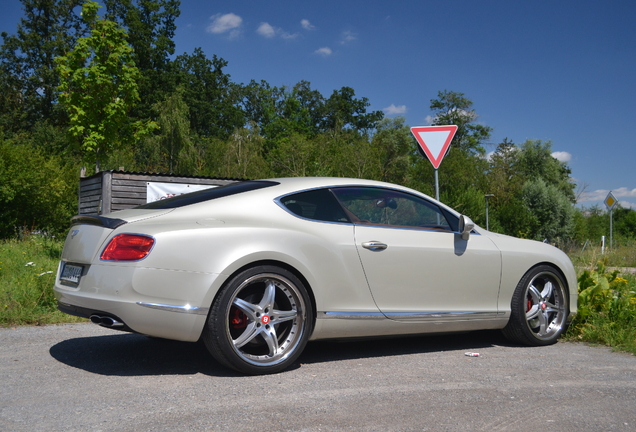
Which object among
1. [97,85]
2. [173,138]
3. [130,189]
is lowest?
[130,189]

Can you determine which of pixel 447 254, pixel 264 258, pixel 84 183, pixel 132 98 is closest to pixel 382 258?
pixel 447 254

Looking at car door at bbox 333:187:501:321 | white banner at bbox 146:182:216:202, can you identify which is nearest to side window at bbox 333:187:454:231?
car door at bbox 333:187:501:321

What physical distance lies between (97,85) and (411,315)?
49.5 ft

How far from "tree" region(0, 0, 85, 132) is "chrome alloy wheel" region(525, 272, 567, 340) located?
176ft

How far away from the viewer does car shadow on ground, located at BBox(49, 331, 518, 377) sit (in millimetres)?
4391

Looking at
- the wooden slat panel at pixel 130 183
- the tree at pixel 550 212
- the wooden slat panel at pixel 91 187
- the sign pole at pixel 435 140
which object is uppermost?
the tree at pixel 550 212

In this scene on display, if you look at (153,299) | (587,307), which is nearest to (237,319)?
(153,299)

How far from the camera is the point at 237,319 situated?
4234mm

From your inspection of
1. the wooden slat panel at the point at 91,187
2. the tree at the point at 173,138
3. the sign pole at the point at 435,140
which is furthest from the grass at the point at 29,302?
the tree at the point at 173,138

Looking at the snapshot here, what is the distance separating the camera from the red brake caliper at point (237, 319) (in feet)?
13.8

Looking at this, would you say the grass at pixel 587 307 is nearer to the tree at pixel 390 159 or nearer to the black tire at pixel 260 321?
the black tire at pixel 260 321

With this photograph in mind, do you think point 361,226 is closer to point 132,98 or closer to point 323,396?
point 323,396

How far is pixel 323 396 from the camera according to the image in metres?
3.72

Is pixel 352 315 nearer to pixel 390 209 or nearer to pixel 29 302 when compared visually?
pixel 390 209
